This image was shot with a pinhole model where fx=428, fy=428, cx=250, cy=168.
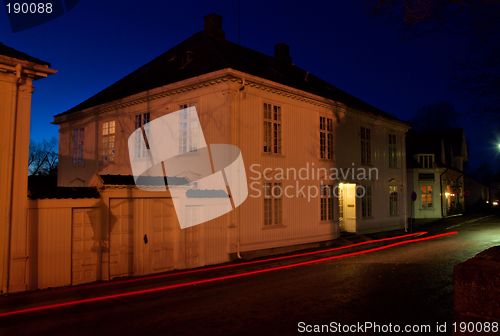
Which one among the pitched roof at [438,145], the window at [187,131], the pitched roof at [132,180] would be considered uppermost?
the pitched roof at [438,145]

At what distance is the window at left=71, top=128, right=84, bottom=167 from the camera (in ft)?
75.5

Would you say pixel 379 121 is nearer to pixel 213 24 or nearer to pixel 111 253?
pixel 213 24

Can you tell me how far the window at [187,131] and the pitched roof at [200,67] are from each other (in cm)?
144

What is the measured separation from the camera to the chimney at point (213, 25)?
21.7 m

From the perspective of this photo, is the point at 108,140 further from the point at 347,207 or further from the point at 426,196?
the point at 426,196

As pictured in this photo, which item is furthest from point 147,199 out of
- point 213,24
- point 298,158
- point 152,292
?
point 213,24

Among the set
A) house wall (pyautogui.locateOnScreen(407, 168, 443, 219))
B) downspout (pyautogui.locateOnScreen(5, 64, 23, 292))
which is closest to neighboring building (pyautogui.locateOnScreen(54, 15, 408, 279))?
downspout (pyautogui.locateOnScreen(5, 64, 23, 292))

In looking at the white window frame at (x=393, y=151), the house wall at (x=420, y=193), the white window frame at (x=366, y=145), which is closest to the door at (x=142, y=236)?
the white window frame at (x=366, y=145)

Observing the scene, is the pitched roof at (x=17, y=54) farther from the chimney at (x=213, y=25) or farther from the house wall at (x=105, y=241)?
the chimney at (x=213, y=25)

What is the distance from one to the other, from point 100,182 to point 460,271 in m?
10.6

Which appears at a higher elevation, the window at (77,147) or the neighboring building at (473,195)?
the window at (77,147)

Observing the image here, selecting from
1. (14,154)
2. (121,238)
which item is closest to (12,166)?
(14,154)

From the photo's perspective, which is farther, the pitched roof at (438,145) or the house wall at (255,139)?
the pitched roof at (438,145)

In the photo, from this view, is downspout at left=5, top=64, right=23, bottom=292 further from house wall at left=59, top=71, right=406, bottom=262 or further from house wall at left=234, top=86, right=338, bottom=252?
house wall at left=234, top=86, right=338, bottom=252
